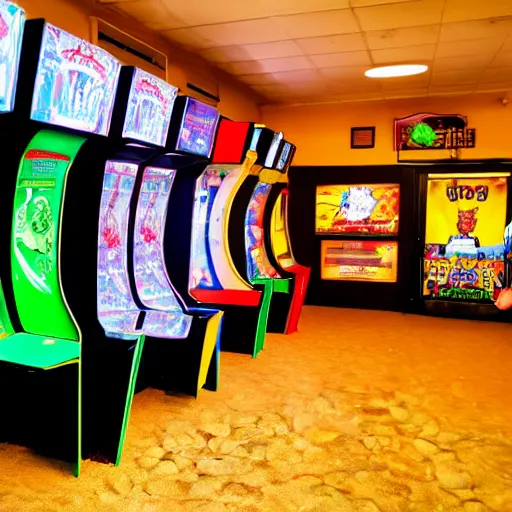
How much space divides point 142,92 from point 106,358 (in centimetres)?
120

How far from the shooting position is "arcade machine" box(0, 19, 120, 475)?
6.66 feet

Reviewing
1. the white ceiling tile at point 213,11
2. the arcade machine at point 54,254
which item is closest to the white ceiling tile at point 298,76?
the white ceiling tile at point 213,11

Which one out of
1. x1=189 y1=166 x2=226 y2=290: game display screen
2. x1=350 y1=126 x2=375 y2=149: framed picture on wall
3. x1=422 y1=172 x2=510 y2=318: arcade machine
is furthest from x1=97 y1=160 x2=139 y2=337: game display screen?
x1=422 y1=172 x2=510 y2=318: arcade machine

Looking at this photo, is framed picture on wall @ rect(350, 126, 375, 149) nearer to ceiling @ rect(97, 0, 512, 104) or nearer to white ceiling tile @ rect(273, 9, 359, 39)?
ceiling @ rect(97, 0, 512, 104)

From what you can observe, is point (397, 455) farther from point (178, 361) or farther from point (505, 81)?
point (505, 81)

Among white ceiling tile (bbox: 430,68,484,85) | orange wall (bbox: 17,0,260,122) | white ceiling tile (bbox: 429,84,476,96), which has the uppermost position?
white ceiling tile (bbox: 429,84,476,96)

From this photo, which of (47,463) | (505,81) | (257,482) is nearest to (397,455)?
(257,482)

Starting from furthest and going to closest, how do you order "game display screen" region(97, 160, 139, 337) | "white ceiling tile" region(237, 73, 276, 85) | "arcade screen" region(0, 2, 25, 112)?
"white ceiling tile" region(237, 73, 276, 85), "game display screen" region(97, 160, 139, 337), "arcade screen" region(0, 2, 25, 112)

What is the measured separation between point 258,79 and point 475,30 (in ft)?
7.20

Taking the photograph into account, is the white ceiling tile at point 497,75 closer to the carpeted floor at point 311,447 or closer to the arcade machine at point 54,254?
the carpeted floor at point 311,447

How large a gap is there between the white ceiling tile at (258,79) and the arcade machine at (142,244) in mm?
2490

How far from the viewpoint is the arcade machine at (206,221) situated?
2928 mm

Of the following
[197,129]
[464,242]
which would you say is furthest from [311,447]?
[464,242]

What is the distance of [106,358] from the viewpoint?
2355mm
